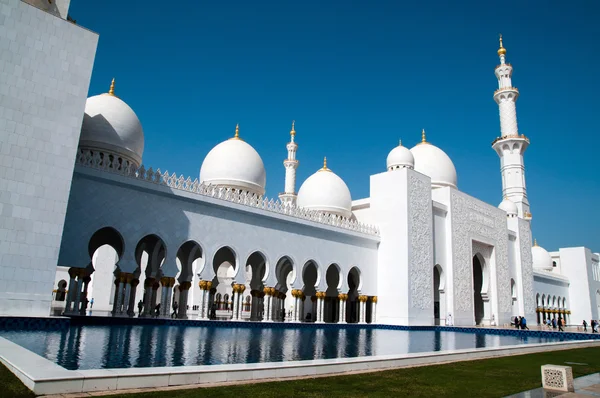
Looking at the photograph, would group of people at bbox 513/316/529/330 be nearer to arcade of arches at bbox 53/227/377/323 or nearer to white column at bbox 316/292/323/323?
arcade of arches at bbox 53/227/377/323

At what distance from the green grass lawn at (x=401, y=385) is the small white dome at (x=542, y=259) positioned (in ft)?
80.1

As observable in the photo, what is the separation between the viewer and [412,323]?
551 inches

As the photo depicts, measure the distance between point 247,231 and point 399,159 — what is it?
23.4 feet

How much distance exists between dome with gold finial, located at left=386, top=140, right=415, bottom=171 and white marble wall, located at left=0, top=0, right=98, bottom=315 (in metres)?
11.0

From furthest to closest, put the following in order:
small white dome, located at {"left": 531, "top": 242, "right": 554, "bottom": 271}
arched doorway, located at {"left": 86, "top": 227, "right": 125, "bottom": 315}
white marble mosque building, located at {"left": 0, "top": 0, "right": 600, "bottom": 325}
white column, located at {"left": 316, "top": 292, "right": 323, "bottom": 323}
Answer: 1. small white dome, located at {"left": 531, "top": 242, "right": 554, "bottom": 271}
2. arched doorway, located at {"left": 86, "top": 227, "right": 125, "bottom": 315}
3. white column, located at {"left": 316, "top": 292, "right": 323, "bottom": 323}
4. white marble mosque building, located at {"left": 0, "top": 0, "right": 600, "bottom": 325}

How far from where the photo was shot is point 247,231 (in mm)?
11711

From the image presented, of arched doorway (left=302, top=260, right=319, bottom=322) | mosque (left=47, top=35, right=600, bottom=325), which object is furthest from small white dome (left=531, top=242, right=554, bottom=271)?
arched doorway (left=302, top=260, right=319, bottom=322)

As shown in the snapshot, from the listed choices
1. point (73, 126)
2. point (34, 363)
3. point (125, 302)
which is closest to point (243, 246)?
point (125, 302)

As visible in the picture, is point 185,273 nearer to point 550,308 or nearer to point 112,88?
point 112,88

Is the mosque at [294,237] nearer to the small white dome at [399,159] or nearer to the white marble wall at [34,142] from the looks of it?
the small white dome at [399,159]

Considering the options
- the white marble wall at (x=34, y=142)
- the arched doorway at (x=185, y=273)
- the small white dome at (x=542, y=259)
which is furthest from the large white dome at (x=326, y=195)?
the small white dome at (x=542, y=259)

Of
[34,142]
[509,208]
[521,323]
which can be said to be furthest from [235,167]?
[509,208]

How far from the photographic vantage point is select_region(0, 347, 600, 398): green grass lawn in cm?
297

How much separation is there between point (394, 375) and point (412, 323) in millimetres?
10272
